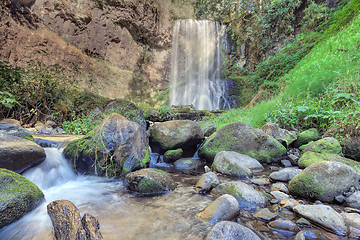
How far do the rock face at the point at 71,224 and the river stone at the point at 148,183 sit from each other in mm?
1076

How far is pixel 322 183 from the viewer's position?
8.07 ft

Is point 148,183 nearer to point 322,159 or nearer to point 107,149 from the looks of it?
point 107,149

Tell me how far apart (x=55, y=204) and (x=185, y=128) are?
3327 millimetres

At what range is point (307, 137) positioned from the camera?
15.1ft

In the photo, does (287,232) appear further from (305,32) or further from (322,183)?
(305,32)

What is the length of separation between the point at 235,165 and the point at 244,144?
1.07m

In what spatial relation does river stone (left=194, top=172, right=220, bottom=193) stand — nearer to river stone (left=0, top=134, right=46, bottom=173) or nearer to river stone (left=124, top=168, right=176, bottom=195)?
river stone (left=124, top=168, right=176, bottom=195)

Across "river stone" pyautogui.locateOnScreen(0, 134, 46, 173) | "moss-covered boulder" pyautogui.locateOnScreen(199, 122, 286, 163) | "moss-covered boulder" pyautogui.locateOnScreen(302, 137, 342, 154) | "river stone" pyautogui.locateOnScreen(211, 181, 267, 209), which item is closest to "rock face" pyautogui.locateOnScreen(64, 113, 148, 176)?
"river stone" pyautogui.locateOnScreen(0, 134, 46, 173)

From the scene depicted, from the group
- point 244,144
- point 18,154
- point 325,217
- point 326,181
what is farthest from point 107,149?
point 326,181

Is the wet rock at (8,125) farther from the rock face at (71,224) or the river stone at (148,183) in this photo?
the rock face at (71,224)

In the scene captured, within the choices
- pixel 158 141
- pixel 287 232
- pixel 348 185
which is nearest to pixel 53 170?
pixel 158 141

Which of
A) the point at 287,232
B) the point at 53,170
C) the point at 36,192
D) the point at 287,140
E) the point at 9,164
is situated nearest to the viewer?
the point at 287,232

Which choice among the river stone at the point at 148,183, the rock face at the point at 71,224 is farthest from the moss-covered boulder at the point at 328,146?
the rock face at the point at 71,224

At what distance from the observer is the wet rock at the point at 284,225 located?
6.23ft
